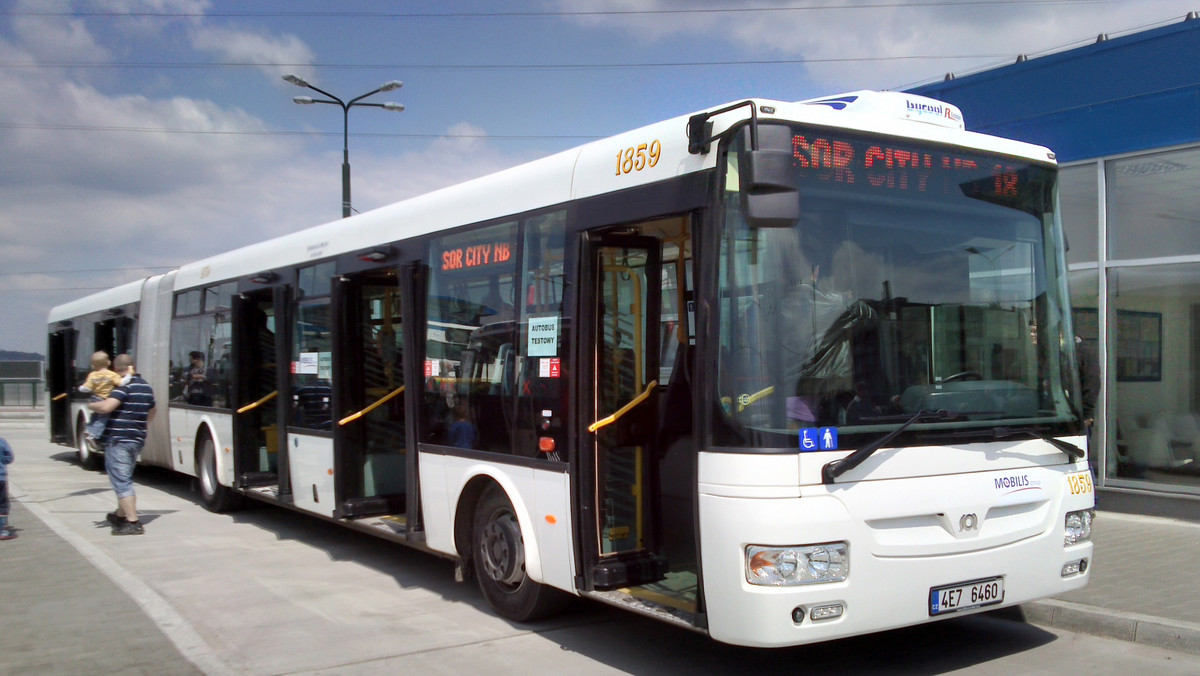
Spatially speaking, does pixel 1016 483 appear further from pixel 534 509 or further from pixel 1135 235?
pixel 1135 235

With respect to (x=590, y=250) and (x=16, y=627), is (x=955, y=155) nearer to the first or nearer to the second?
(x=590, y=250)

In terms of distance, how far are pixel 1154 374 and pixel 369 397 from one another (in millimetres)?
8012

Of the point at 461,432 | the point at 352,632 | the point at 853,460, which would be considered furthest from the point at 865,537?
the point at 352,632

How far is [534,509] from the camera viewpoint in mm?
6387

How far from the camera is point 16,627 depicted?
682 cm

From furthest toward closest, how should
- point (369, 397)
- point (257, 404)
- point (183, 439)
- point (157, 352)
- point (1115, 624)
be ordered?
point (157, 352) < point (183, 439) < point (257, 404) < point (369, 397) < point (1115, 624)

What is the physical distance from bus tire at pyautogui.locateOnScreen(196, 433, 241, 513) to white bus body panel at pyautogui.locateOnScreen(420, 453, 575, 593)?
18.9 ft

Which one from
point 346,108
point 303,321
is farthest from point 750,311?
point 346,108

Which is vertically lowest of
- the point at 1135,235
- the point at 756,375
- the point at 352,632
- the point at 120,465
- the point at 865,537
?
the point at 352,632

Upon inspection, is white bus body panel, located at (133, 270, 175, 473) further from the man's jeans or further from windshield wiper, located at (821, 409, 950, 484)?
windshield wiper, located at (821, 409, 950, 484)

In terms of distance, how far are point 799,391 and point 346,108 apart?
57.8 feet

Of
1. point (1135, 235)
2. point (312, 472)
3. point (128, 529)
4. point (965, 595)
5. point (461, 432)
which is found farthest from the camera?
point (128, 529)

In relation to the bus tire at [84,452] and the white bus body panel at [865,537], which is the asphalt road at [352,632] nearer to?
the white bus body panel at [865,537]

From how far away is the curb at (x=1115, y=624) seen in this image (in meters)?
→ 6.03
